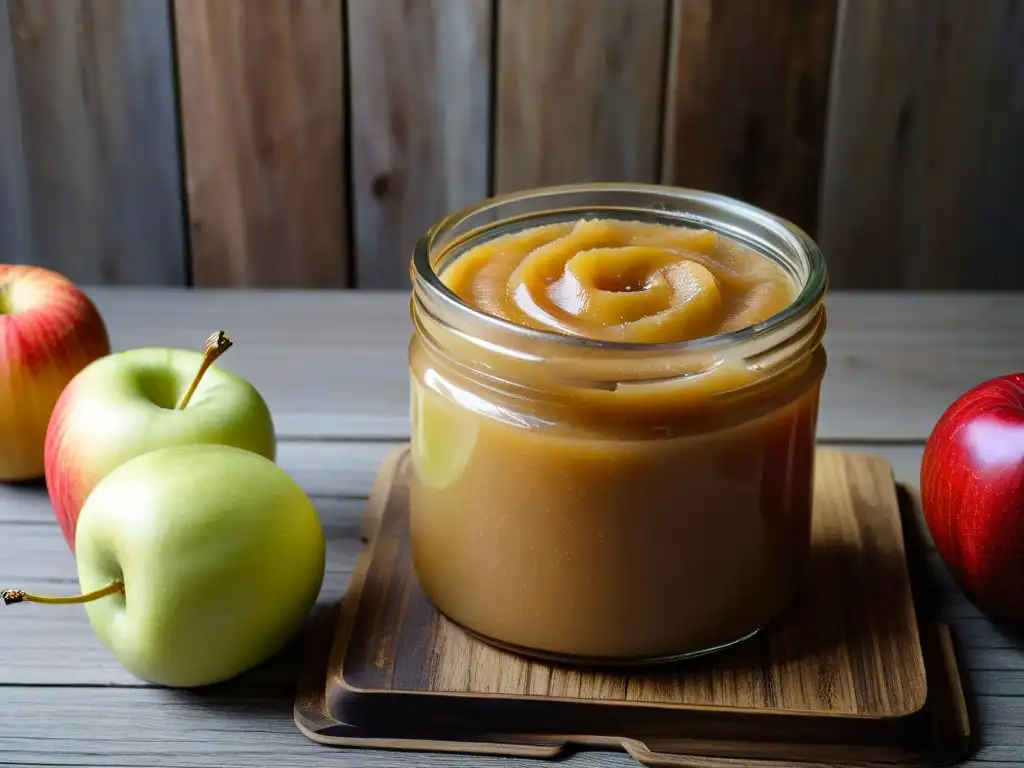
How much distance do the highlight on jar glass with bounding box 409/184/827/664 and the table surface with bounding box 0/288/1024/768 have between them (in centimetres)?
10

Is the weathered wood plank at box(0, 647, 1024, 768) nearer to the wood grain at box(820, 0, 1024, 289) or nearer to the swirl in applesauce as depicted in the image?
the swirl in applesauce

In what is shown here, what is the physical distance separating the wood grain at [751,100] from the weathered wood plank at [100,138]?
0.63m

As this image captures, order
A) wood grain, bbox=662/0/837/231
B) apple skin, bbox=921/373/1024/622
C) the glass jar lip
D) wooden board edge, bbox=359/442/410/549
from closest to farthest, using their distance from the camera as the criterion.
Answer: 1. the glass jar lip
2. apple skin, bbox=921/373/1024/622
3. wooden board edge, bbox=359/442/410/549
4. wood grain, bbox=662/0/837/231

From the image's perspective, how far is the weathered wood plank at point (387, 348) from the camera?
3.90 feet

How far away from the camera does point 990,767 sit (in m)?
0.76

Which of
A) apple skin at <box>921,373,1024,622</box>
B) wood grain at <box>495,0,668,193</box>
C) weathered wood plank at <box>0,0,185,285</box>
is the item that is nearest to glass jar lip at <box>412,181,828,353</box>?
apple skin at <box>921,373,1024,622</box>

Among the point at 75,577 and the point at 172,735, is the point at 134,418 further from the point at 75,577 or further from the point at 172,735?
the point at 172,735

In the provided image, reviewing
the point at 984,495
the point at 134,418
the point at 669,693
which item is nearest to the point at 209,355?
the point at 134,418

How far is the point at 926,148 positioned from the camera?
1.54 metres

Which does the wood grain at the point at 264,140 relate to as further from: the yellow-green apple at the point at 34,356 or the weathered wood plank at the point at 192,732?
the weathered wood plank at the point at 192,732

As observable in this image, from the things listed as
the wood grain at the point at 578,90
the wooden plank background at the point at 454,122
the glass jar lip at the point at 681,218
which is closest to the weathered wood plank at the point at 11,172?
the wooden plank background at the point at 454,122

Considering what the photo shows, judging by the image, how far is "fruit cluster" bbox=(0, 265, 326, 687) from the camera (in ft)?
2.54

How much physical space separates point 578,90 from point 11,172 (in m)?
0.73

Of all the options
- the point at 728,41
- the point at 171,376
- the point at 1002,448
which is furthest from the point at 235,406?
the point at 728,41
